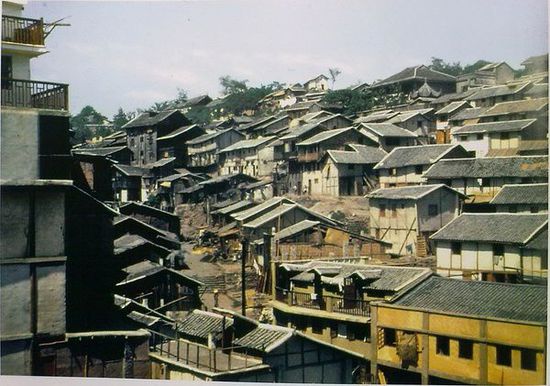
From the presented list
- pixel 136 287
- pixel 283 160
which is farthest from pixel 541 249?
pixel 283 160

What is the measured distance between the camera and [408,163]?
15.8 metres

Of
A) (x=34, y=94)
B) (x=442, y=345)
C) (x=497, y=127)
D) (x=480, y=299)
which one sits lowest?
(x=442, y=345)

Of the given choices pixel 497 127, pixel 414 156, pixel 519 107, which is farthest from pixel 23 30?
pixel 414 156

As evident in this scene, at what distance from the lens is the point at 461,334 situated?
824cm

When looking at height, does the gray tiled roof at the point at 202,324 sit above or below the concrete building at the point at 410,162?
below

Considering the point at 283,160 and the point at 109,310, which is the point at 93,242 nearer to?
the point at 109,310

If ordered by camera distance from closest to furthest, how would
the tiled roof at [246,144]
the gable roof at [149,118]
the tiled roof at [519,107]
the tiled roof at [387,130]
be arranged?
the tiled roof at [519,107], the gable roof at [149,118], the tiled roof at [387,130], the tiled roof at [246,144]

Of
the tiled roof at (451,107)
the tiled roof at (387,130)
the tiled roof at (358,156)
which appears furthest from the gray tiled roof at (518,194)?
the tiled roof at (451,107)

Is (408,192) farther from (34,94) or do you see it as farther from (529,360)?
(34,94)

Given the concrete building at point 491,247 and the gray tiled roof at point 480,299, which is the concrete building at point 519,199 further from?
the gray tiled roof at point 480,299

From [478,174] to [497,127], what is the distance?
4.40 feet

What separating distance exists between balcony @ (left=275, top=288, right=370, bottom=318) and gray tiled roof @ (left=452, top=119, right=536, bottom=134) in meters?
4.70

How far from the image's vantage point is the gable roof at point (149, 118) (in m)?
16.7

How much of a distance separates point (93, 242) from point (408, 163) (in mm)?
9952
